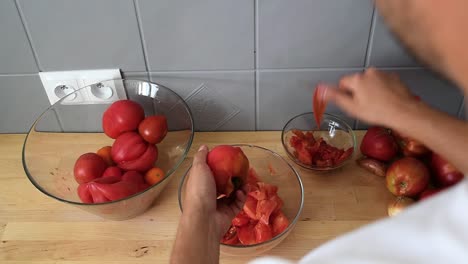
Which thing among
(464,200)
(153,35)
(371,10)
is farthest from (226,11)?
(464,200)

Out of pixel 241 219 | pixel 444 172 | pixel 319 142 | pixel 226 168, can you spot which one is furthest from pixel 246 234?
pixel 444 172

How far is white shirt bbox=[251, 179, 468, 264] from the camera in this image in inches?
12.6

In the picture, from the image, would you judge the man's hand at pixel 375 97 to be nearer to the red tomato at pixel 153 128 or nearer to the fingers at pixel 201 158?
the fingers at pixel 201 158

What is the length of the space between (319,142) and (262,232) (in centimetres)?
24

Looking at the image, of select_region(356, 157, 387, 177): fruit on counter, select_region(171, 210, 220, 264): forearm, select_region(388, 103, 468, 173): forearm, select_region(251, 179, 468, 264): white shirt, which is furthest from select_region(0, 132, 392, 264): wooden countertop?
select_region(251, 179, 468, 264): white shirt

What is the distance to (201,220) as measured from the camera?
575mm

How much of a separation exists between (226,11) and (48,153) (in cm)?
46

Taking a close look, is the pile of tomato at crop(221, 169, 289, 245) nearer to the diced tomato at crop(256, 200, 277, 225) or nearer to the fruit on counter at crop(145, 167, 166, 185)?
the diced tomato at crop(256, 200, 277, 225)

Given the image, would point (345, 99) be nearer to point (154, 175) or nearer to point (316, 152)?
point (316, 152)

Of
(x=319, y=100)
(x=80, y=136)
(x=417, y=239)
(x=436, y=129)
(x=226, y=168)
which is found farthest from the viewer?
(x=80, y=136)

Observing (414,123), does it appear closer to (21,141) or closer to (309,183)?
(309,183)

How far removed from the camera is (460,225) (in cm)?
32

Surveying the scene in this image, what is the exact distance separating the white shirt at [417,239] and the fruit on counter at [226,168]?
0.94 ft

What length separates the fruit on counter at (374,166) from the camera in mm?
784
